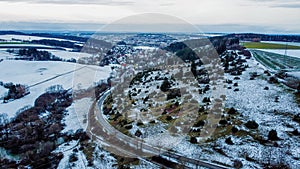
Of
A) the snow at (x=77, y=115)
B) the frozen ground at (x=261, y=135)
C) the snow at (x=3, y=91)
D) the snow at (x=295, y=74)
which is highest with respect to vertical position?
the snow at (x=295, y=74)

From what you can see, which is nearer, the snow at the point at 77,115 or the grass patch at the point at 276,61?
the snow at the point at 77,115

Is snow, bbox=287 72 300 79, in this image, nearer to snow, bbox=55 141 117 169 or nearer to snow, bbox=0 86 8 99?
snow, bbox=55 141 117 169

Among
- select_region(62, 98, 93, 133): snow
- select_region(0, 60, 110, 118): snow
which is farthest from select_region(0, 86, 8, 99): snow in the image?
select_region(62, 98, 93, 133): snow

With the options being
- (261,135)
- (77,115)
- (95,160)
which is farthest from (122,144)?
(77,115)

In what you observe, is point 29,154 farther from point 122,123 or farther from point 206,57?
point 206,57

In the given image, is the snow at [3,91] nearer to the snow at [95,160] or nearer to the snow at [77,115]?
the snow at [77,115]

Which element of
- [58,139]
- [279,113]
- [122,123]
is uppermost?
[279,113]

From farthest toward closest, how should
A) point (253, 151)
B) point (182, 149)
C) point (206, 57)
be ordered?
point (206, 57), point (182, 149), point (253, 151)

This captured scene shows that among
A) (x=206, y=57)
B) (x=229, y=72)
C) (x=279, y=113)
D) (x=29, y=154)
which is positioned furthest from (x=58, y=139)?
(x=206, y=57)

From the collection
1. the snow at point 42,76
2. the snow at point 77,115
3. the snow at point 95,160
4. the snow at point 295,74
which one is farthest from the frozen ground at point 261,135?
the snow at point 42,76
